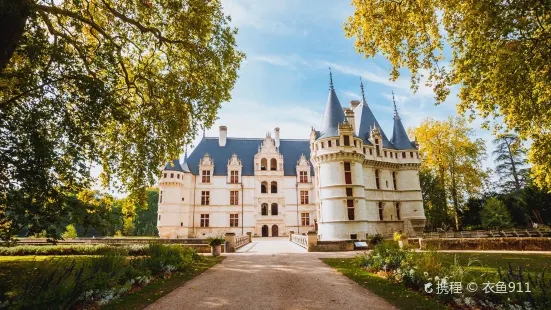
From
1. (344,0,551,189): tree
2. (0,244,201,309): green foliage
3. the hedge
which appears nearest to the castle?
the hedge

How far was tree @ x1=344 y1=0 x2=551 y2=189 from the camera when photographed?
858 centimetres

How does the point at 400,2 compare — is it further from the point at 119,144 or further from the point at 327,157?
the point at 327,157

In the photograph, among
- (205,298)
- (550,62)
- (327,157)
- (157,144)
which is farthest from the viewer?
(327,157)

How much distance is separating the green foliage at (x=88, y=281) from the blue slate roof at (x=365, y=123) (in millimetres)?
24594

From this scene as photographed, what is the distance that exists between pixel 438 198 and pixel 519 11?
109ft

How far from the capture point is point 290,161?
41.5 meters

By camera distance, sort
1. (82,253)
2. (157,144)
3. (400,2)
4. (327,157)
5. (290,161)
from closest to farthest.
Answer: (400,2) → (157,144) → (82,253) → (327,157) → (290,161)

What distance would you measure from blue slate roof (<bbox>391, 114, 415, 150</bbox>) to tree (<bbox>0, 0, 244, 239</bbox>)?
921 inches

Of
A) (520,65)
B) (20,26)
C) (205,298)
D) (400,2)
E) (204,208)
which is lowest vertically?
(205,298)

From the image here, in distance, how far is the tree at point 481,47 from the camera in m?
8.58

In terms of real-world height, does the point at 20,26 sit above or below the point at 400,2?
below

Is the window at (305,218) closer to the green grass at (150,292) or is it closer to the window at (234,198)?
the window at (234,198)

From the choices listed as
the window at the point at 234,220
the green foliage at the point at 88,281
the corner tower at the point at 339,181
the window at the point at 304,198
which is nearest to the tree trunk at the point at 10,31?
the green foliage at the point at 88,281

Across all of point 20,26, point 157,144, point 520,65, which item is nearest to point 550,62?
point 520,65
